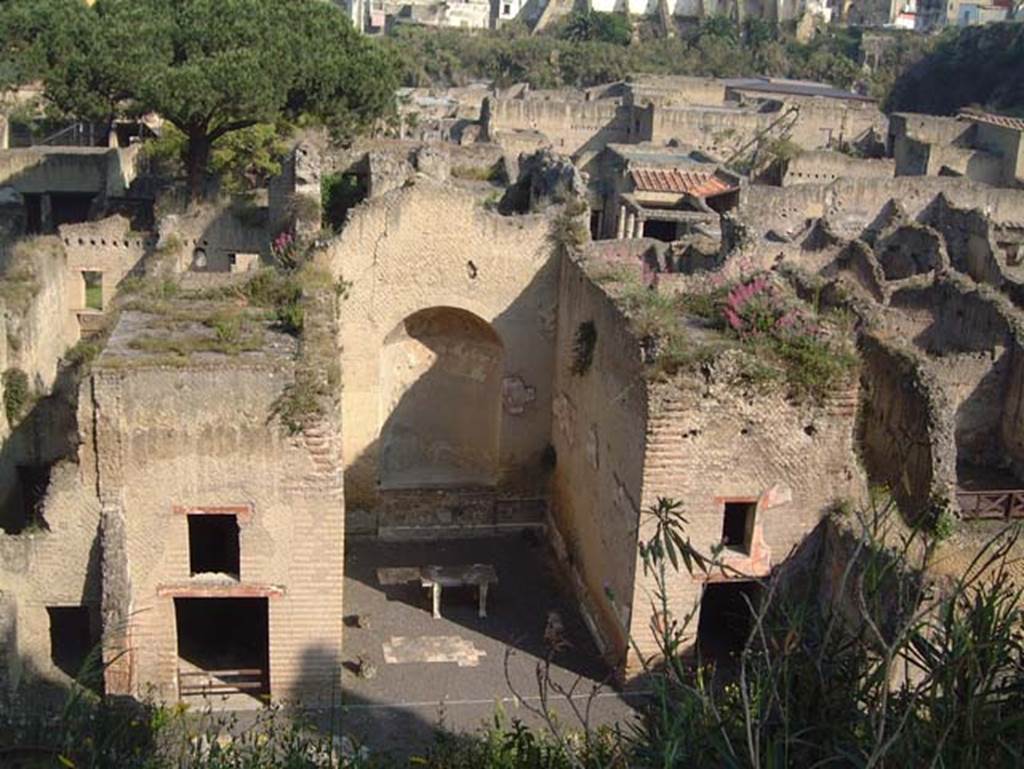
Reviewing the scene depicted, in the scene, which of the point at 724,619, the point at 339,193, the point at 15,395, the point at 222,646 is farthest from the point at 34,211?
the point at 724,619

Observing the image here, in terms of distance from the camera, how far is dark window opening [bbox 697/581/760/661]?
1557cm

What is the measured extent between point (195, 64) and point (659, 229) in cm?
1221

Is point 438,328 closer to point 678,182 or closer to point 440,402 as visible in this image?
point 440,402

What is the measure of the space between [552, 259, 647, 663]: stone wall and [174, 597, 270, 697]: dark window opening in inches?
167

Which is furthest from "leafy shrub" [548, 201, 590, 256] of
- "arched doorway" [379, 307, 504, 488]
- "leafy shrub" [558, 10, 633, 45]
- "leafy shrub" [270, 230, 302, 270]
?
"leafy shrub" [558, 10, 633, 45]

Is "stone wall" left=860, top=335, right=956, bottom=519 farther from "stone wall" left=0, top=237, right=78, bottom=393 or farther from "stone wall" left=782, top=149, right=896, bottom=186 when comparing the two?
"stone wall" left=782, top=149, right=896, bottom=186

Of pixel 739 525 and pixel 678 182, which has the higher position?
pixel 678 182

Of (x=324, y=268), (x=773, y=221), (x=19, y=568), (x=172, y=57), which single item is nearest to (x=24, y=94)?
(x=172, y=57)

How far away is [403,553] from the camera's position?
1905 centimetres

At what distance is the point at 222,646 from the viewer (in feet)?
50.4

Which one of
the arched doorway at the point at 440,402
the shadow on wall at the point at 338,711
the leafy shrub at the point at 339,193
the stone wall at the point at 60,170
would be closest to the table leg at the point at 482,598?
the shadow on wall at the point at 338,711

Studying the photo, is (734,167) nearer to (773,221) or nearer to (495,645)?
(773,221)

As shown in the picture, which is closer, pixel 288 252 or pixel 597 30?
pixel 288 252

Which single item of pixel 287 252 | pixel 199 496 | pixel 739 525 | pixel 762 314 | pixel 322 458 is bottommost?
Answer: pixel 739 525
